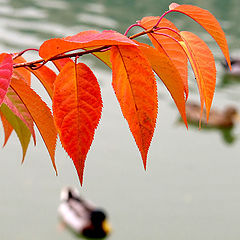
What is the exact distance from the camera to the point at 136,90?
10.1 inches

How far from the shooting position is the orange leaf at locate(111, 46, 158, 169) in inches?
9.9

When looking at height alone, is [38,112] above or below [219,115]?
above

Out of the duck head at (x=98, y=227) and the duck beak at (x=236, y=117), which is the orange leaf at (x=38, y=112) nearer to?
the duck head at (x=98, y=227)

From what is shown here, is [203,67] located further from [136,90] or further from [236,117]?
[236,117]

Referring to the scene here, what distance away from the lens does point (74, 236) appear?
282cm

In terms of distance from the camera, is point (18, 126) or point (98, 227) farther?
point (98, 227)

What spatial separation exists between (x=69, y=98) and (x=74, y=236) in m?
2.66

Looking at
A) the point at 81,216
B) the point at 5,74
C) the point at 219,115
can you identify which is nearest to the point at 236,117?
the point at 219,115

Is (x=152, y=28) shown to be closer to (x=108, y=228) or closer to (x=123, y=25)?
(x=108, y=228)

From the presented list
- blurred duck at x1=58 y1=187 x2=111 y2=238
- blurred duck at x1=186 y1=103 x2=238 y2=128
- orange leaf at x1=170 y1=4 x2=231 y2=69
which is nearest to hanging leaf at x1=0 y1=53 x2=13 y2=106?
orange leaf at x1=170 y1=4 x2=231 y2=69

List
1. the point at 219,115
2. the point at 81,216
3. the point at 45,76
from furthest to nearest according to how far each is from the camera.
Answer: the point at 219,115 → the point at 81,216 → the point at 45,76

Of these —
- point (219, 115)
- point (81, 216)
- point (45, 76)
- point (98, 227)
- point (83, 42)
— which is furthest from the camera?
point (219, 115)

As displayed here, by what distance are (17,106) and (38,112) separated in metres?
0.02

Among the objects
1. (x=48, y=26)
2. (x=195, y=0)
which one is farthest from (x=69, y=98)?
(x=195, y=0)
